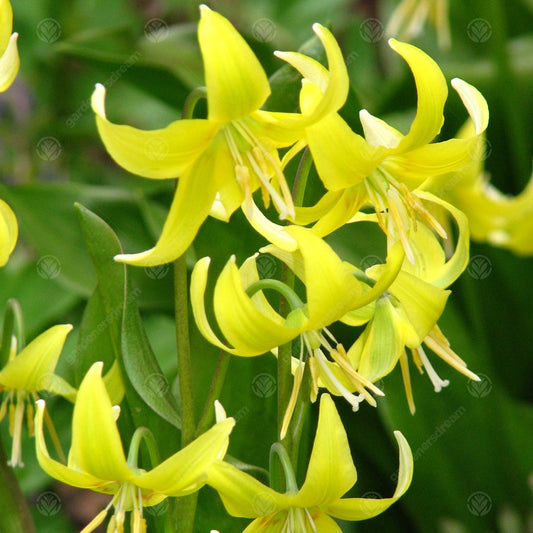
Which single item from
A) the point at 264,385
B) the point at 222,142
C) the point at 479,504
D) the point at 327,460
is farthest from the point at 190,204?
the point at 479,504

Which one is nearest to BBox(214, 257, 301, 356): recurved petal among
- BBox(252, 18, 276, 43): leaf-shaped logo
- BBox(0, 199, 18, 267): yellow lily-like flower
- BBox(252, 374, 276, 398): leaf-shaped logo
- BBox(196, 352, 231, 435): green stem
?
BBox(196, 352, 231, 435): green stem

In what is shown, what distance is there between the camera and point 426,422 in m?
1.68

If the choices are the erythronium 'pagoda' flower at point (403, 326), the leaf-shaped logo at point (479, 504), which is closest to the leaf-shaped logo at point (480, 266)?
the leaf-shaped logo at point (479, 504)

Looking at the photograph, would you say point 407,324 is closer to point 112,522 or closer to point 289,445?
point 289,445

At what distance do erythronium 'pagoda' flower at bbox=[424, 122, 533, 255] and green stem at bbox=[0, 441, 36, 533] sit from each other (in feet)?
3.74

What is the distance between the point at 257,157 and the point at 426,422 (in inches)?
36.7

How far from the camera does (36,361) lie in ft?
3.41

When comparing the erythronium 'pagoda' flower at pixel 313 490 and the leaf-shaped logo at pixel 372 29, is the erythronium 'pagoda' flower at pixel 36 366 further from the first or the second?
the leaf-shaped logo at pixel 372 29

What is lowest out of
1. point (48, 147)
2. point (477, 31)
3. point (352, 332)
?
point (48, 147)

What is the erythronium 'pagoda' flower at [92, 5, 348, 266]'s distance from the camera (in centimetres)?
77

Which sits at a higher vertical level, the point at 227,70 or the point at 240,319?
the point at 227,70

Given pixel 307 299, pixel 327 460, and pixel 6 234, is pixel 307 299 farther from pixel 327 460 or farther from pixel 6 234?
pixel 6 234

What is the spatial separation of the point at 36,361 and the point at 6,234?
202mm

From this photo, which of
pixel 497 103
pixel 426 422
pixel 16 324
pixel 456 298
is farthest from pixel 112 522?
pixel 497 103
